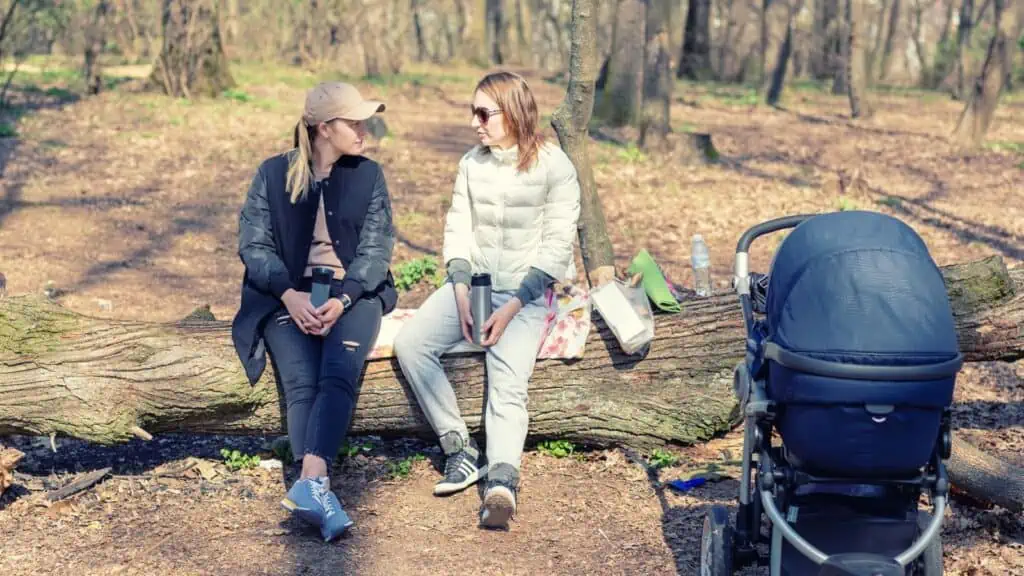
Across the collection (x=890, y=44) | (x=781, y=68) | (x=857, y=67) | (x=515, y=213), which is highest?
(x=515, y=213)

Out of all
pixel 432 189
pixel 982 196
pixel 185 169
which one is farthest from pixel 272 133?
pixel 982 196

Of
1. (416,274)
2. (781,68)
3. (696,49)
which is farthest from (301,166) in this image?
(696,49)

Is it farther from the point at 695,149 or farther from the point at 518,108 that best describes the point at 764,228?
the point at 695,149

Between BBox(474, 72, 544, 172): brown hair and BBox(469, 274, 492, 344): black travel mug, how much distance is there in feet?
1.87

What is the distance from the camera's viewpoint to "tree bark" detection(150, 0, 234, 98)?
61.3ft

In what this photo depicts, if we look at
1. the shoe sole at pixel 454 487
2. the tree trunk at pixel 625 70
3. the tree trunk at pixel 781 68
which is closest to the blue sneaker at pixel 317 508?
the shoe sole at pixel 454 487

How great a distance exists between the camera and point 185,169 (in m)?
13.2

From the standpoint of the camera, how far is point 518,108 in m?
5.14

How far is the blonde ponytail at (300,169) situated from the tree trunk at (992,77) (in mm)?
13275

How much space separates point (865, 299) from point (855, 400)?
0.30m

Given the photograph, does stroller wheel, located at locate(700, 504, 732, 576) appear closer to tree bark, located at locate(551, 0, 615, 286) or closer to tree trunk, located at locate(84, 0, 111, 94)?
tree bark, located at locate(551, 0, 615, 286)

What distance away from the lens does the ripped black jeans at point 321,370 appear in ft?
15.8

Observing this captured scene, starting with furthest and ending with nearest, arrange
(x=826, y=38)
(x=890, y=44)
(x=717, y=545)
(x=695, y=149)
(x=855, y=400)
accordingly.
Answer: (x=890, y=44), (x=826, y=38), (x=695, y=149), (x=717, y=545), (x=855, y=400)

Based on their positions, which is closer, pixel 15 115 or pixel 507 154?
pixel 507 154
